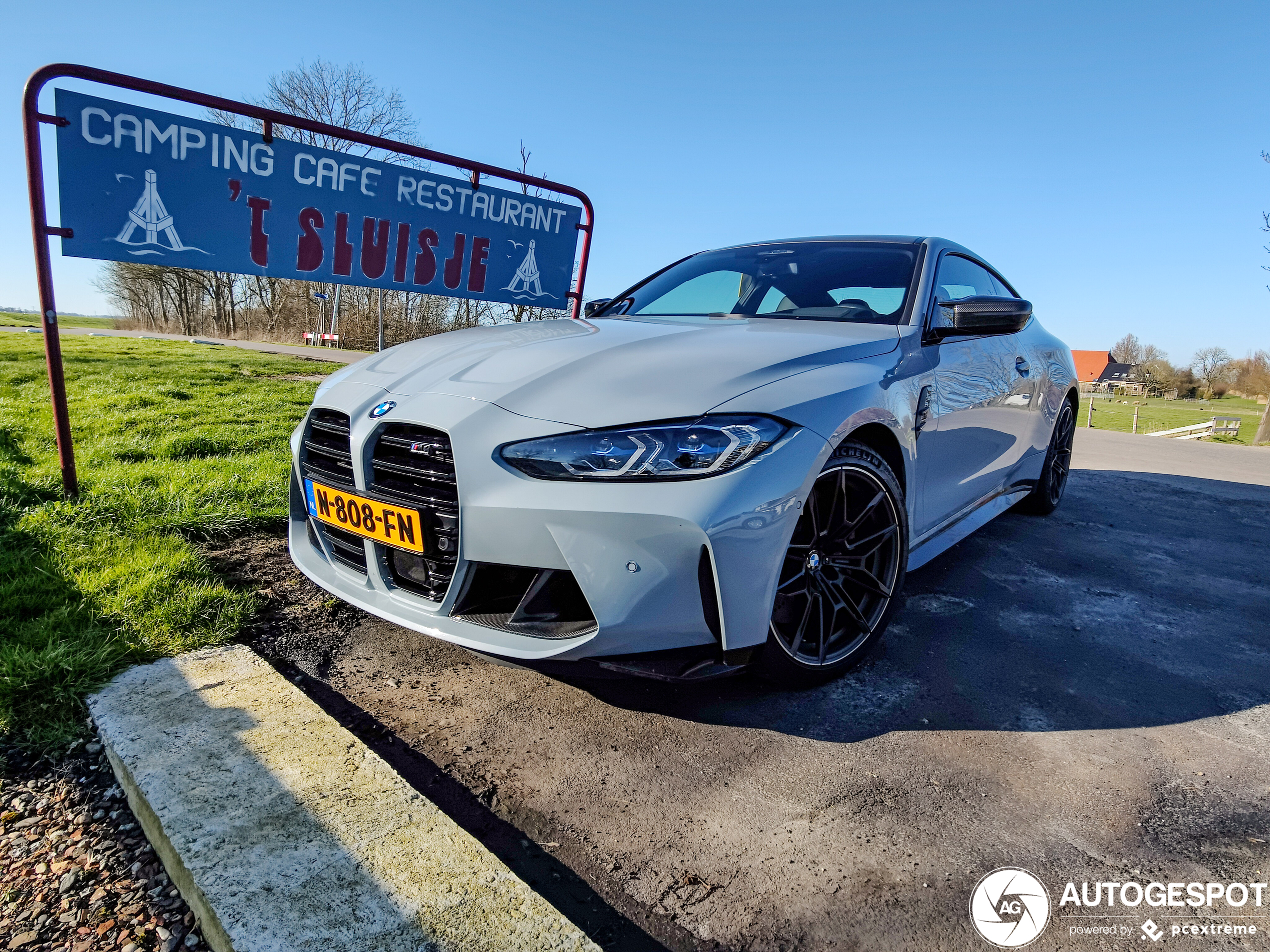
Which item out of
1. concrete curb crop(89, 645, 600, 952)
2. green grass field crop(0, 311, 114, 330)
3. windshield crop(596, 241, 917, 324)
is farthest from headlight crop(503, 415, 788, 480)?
green grass field crop(0, 311, 114, 330)

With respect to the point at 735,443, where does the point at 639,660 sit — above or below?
below

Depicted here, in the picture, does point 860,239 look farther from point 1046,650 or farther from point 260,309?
point 260,309

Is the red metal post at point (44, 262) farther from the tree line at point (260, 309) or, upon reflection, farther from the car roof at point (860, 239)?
the tree line at point (260, 309)

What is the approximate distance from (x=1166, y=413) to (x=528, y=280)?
291ft

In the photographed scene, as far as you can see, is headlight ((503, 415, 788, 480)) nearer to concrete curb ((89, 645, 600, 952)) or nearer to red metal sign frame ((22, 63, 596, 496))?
concrete curb ((89, 645, 600, 952))

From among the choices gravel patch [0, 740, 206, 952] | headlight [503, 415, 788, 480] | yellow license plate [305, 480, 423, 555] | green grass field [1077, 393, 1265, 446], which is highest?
headlight [503, 415, 788, 480]

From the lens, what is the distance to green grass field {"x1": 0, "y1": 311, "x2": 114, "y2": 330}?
28922 mm

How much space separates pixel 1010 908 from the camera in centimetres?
141

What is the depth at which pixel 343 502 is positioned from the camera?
2.17m

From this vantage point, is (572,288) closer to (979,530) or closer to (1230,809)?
(979,530)

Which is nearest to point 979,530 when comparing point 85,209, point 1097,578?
point 1097,578

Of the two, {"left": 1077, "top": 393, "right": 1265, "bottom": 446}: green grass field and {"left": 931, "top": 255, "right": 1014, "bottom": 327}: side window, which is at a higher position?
{"left": 931, "top": 255, "right": 1014, "bottom": 327}: side window

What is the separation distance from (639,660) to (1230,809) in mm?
1462

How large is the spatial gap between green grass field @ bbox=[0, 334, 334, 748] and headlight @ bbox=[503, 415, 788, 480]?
1344mm
